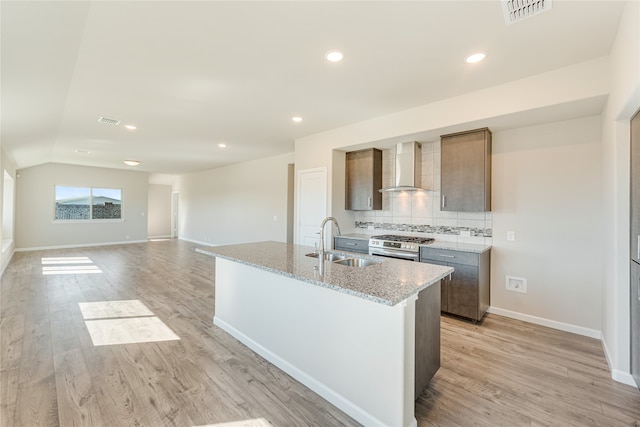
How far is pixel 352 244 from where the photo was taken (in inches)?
174

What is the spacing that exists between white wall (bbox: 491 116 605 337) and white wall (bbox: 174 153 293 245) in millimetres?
4559

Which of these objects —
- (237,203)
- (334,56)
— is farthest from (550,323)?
(237,203)

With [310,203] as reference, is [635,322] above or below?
below

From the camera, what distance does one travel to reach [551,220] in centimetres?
325

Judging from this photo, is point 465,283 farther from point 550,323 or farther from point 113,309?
point 113,309

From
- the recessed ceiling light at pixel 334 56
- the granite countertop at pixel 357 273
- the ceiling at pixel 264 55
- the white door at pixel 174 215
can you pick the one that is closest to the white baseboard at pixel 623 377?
the granite countertop at pixel 357 273

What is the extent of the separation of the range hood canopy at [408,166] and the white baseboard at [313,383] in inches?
108

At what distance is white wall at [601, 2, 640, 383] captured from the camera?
195 cm

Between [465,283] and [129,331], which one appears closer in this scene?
[129,331]

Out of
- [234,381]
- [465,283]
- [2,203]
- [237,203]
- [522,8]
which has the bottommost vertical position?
[234,381]

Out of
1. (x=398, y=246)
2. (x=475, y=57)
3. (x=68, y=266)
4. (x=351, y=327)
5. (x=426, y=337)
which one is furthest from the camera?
(x=68, y=266)

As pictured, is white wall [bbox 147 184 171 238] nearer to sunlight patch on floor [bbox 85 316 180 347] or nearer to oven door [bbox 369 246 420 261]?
sunlight patch on floor [bbox 85 316 180 347]

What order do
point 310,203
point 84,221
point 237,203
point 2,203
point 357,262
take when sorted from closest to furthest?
point 357,262
point 310,203
point 2,203
point 237,203
point 84,221

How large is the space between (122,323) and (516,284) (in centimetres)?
468
